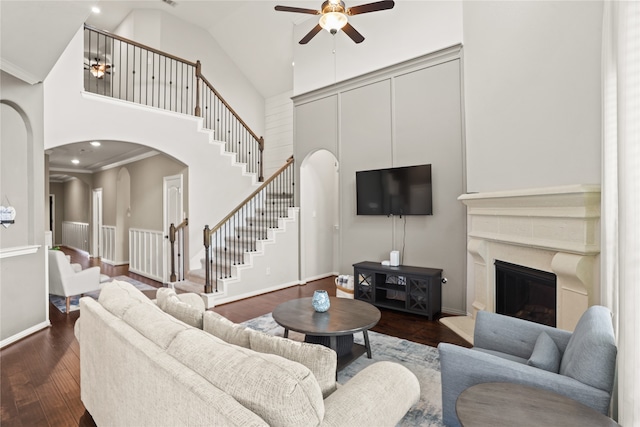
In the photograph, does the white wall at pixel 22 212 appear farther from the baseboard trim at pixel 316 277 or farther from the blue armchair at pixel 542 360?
the blue armchair at pixel 542 360

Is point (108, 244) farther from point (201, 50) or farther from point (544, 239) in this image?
point (544, 239)

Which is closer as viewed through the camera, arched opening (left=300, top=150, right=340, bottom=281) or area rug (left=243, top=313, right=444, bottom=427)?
area rug (left=243, top=313, right=444, bottom=427)

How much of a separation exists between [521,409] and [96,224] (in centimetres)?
1121

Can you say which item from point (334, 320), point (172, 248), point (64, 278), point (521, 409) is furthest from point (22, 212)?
point (521, 409)

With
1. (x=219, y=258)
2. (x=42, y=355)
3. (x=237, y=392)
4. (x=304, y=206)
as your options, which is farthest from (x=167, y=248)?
(x=237, y=392)

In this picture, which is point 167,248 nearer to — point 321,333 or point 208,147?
point 208,147

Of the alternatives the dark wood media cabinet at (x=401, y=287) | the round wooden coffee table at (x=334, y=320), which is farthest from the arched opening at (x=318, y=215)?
the round wooden coffee table at (x=334, y=320)

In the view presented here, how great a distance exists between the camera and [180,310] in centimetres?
195

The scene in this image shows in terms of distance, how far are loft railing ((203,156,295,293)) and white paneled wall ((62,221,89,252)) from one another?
6882mm

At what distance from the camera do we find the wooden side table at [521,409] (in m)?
1.31

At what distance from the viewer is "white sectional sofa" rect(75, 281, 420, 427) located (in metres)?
1.08

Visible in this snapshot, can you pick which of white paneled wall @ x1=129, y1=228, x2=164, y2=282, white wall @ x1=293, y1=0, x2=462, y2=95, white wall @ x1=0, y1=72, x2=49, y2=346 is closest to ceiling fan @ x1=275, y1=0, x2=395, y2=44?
white wall @ x1=293, y1=0, x2=462, y2=95

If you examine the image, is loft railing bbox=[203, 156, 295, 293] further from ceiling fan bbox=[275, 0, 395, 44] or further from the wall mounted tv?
ceiling fan bbox=[275, 0, 395, 44]

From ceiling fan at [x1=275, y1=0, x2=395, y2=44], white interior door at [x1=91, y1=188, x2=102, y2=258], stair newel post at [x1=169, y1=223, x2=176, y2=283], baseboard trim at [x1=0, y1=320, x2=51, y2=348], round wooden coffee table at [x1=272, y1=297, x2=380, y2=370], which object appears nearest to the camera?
round wooden coffee table at [x1=272, y1=297, x2=380, y2=370]
